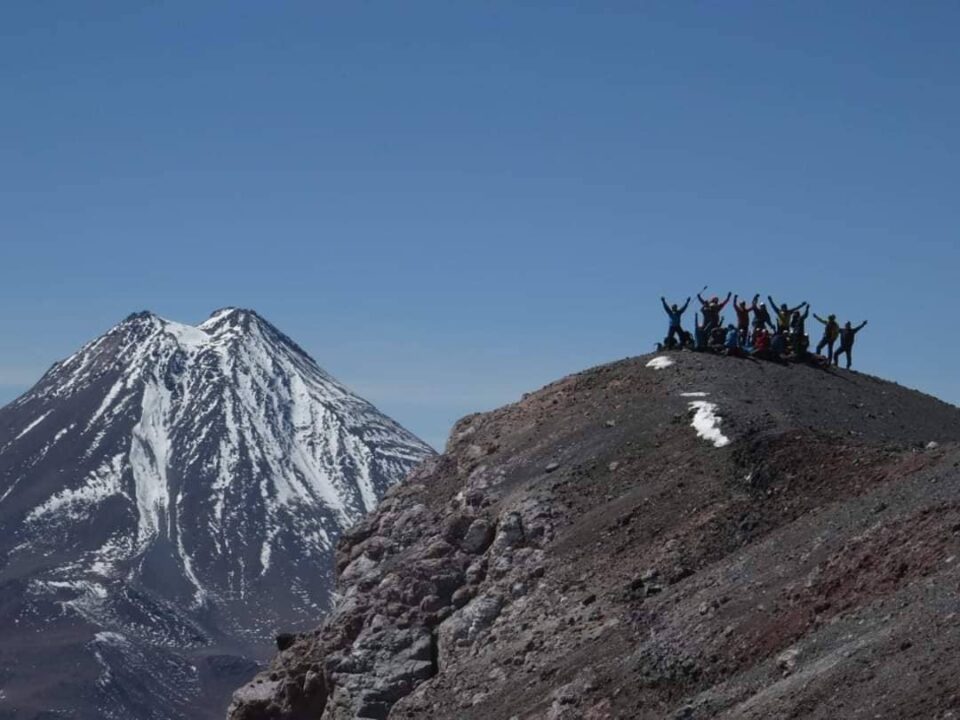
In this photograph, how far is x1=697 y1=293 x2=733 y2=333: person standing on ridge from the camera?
42.8 m

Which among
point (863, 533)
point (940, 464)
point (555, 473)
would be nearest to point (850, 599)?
point (863, 533)

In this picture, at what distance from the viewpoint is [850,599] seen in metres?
25.2

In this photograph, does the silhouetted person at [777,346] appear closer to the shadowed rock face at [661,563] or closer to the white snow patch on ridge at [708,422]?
the shadowed rock face at [661,563]

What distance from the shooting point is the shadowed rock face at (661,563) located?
79.7 feet

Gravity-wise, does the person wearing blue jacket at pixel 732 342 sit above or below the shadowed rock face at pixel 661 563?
above

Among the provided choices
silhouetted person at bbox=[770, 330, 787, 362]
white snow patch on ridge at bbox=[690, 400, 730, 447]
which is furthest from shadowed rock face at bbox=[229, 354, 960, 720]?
silhouetted person at bbox=[770, 330, 787, 362]

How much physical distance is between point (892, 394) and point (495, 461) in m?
10.6

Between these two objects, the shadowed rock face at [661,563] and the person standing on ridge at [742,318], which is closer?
the shadowed rock face at [661,563]

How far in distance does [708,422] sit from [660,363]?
5.59 meters

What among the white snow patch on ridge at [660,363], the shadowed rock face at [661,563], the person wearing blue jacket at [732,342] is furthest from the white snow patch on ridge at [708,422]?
the person wearing blue jacket at [732,342]

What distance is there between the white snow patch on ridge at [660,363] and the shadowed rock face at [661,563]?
0.43 feet

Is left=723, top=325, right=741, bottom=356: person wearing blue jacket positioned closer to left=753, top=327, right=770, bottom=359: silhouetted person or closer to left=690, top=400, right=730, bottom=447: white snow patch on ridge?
left=753, top=327, right=770, bottom=359: silhouetted person

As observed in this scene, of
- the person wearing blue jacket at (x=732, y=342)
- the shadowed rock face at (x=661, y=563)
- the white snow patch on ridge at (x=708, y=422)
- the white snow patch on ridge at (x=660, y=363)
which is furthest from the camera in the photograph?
the person wearing blue jacket at (x=732, y=342)

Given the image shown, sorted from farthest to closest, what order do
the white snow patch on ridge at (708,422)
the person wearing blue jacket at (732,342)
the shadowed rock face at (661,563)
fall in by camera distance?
the person wearing blue jacket at (732,342) → the white snow patch on ridge at (708,422) → the shadowed rock face at (661,563)
